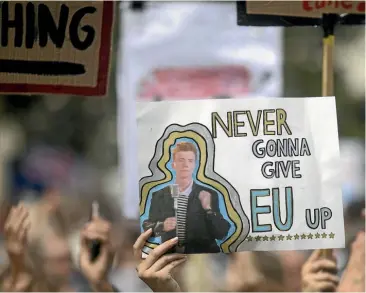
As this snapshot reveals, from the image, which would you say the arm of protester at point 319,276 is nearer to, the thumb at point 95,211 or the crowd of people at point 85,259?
the crowd of people at point 85,259

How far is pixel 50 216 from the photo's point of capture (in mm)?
913

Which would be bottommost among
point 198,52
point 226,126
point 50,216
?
point 50,216

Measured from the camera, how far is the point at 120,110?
91 centimetres

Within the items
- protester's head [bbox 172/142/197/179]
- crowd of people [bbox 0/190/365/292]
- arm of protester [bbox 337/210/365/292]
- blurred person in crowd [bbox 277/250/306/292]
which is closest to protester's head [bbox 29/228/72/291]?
crowd of people [bbox 0/190/365/292]

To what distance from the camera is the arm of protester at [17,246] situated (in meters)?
0.90

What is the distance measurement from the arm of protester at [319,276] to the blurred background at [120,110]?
0.12 ft

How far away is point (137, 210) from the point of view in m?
0.90

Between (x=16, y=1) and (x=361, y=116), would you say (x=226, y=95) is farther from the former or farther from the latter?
(x=16, y=1)

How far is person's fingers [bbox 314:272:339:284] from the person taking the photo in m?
0.92

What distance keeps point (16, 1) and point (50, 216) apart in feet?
1.17

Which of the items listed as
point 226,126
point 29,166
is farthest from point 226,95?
point 29,166

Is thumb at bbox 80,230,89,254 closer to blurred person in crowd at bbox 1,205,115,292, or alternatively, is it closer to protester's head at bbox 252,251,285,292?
blurred person in crowd at bbox 1,205,115,292

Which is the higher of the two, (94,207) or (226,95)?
(226,95)

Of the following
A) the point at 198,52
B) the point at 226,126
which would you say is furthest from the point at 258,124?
the point at 198,52
